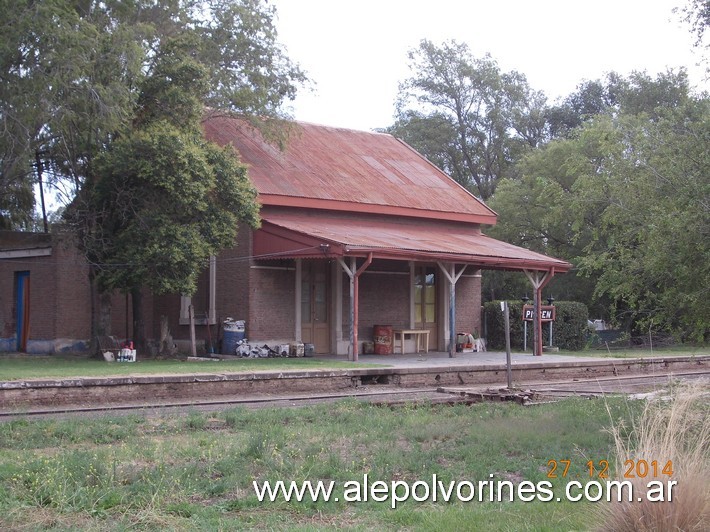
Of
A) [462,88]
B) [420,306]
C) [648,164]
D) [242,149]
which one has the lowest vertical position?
[420,306]

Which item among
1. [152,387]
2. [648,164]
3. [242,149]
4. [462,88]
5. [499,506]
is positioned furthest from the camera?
[462,88]

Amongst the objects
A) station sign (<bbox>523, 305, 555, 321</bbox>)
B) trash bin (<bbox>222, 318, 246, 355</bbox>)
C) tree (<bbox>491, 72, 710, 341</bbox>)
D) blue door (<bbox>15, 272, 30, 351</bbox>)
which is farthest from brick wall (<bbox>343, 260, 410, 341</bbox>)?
tree (<bbox>491, 72, 710, 341</bbox>)

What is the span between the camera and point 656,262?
11094 millimetres

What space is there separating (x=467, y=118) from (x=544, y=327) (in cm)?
2351

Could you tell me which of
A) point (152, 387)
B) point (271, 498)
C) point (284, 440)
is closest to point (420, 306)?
point (152, 387)

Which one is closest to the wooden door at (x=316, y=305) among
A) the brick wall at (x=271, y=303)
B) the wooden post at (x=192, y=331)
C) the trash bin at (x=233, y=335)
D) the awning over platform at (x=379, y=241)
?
the brick wall at (x=271, y=303)

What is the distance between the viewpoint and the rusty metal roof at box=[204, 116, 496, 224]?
82.6ft

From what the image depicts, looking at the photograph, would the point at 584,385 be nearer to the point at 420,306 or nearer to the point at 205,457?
the point at 420,306

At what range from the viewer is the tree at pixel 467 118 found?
165 feet

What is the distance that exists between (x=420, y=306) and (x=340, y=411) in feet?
46.9

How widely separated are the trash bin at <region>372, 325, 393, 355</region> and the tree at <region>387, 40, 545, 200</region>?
2710 centimetres

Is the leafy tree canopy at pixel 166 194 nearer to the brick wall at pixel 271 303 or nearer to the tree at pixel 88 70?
the tree at pixel 88 70

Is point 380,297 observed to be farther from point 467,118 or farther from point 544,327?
point 467,118

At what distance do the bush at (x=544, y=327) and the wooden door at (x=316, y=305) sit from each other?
7.06 meters
